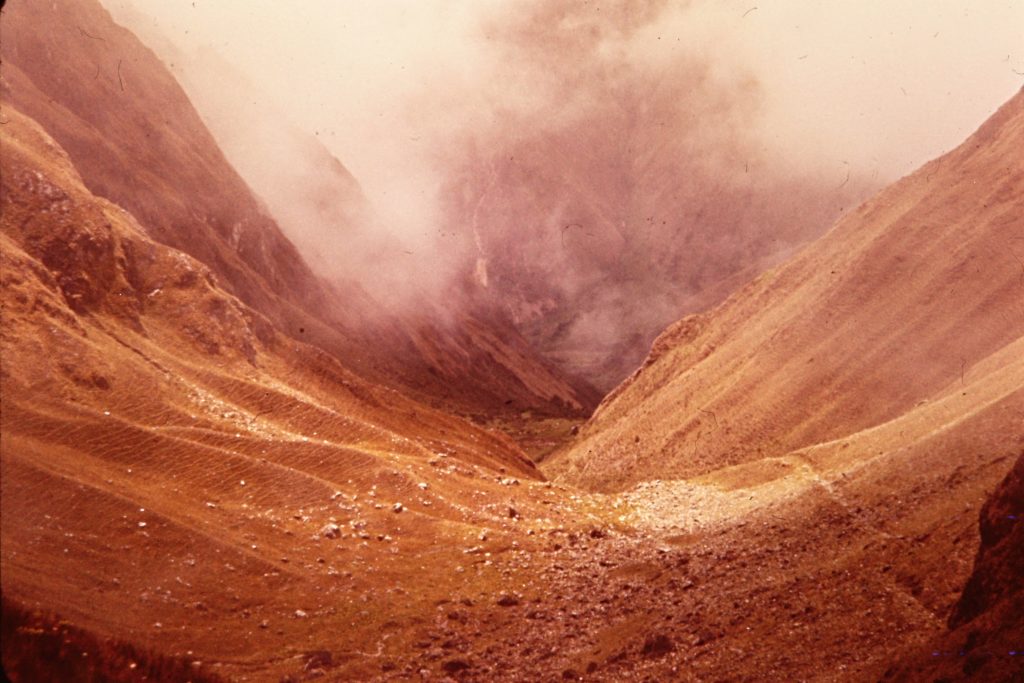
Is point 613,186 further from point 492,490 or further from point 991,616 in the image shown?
point 991,616

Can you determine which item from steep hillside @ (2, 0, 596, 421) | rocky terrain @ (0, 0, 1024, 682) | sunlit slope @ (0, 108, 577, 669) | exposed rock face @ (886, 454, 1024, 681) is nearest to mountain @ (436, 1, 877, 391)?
steep hillside @ (2, 0, 596, 421)

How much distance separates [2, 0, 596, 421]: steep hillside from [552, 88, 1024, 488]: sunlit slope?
76.5ft

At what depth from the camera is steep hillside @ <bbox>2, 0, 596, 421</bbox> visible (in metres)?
52.0

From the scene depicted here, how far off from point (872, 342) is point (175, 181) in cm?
4431

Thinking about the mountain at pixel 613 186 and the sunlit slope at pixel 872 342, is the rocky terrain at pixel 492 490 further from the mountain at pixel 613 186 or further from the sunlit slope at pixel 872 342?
the mountain at pixel 613 186

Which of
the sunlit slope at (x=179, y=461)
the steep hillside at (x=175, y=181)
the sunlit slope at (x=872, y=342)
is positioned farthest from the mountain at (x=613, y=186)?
the sunlit slope at (x=179, y=461)

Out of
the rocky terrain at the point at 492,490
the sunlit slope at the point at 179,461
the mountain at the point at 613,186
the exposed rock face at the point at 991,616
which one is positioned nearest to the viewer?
the exposed rock face at the point at 991,616

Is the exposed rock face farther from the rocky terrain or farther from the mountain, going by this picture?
the mountain

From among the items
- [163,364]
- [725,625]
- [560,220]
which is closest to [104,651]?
[725,625]

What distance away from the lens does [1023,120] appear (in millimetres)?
47219

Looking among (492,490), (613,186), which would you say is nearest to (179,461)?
(492,490)

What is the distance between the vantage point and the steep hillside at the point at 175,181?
52031mm

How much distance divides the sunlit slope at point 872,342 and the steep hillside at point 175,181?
2333 cm

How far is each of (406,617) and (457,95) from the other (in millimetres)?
152532
